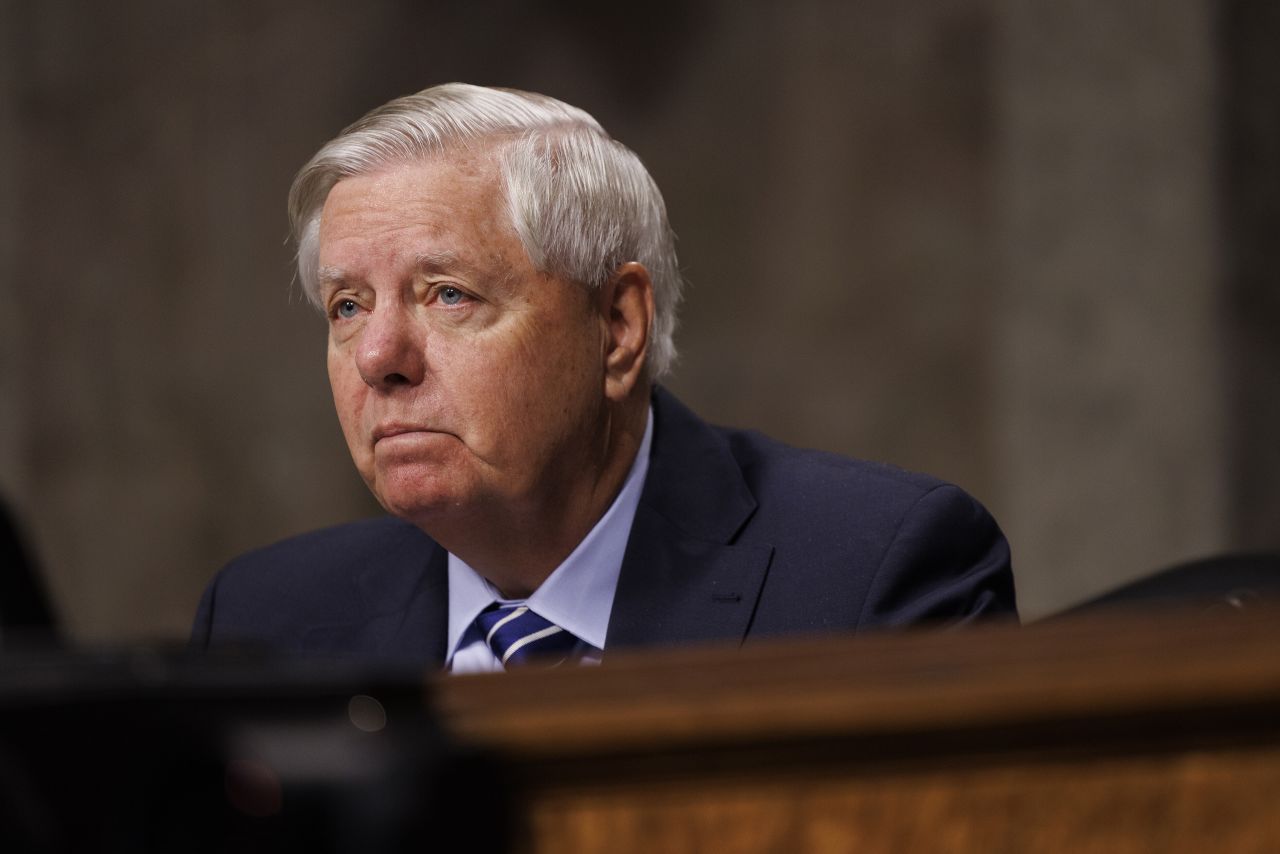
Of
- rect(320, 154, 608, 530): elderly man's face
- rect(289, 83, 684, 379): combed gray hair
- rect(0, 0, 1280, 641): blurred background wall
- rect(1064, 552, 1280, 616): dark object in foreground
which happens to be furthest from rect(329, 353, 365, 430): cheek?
rect(0, 0, 1280, 641): blurred background wall

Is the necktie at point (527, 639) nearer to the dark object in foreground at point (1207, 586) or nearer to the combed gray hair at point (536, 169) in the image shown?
the combed gray hair at point (536, 169)

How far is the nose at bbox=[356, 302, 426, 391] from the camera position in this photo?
203 centimetres

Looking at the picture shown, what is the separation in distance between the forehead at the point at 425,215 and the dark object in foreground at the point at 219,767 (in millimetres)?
1394

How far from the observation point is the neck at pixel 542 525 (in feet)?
7.03

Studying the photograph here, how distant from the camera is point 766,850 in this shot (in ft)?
2.51

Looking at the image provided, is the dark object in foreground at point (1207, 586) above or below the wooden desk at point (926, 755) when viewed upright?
below

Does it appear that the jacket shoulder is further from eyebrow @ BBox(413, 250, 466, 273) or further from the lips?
eyebrow @ BBox(413, 250, 466, 273)

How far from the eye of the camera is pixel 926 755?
75 cm

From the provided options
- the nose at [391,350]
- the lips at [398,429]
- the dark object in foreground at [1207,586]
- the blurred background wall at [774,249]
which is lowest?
the blurred background wall at [774,249]

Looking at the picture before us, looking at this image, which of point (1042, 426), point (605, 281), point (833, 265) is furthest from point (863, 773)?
point (833, 265)

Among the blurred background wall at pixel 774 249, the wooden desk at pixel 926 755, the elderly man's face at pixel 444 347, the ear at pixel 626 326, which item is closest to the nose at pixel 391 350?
the elderly man's face at pixel 444 347

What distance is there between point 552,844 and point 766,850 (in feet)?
0.33

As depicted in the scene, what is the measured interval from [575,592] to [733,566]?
225mm

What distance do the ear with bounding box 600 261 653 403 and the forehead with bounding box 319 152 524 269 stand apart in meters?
0.21
